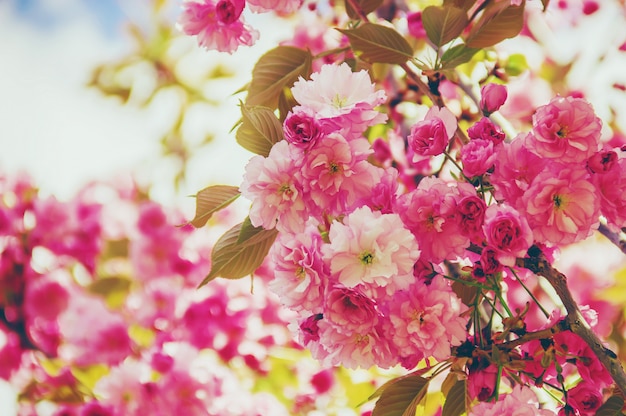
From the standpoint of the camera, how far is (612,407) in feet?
1.93

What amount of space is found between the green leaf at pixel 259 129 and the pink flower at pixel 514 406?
0.35 meters

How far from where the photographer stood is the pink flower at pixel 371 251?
1.83ft

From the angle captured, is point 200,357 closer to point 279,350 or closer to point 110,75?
point 279,350

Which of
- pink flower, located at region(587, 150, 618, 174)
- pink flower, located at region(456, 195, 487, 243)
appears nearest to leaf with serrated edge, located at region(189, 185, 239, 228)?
pink flower, located at region(456, 195, 487, 243)

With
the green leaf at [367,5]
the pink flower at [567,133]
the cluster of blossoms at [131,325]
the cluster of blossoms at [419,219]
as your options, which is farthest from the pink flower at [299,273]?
the cluster of blossoms at [131,325]

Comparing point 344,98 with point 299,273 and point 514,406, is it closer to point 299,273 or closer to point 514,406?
point 299,273

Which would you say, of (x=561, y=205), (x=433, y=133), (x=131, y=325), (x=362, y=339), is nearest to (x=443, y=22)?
(x=433, y=133)

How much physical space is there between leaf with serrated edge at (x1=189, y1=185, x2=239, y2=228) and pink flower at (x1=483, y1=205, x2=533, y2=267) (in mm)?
305

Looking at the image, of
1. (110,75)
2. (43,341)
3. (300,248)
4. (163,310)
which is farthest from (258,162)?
(110,75)

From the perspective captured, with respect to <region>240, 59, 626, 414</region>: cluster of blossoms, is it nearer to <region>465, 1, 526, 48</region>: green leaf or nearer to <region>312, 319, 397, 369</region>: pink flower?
<region>312, 319, 397, 369</region>: pink flower

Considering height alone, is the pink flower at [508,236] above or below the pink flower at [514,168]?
below

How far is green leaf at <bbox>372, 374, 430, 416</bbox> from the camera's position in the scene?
644 millimetres

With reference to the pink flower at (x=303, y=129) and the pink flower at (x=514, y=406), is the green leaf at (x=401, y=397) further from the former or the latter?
the pink flower at (x=303, y=129)

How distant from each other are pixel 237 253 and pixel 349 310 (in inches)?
7.3
